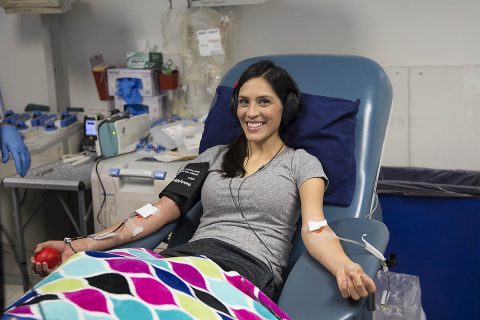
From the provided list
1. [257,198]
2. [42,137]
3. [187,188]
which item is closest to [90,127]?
[42,137]

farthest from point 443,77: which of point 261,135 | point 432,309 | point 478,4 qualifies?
point 261,135

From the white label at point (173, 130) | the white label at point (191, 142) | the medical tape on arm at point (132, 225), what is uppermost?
the white label at point (173, 130)

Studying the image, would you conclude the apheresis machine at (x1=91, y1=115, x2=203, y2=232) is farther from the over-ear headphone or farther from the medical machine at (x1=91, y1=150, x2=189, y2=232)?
the over-ear headphone

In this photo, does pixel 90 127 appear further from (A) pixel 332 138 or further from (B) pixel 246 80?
(A) pixel 332 138

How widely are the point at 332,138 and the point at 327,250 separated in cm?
48

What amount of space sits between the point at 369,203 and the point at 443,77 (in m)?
1.12

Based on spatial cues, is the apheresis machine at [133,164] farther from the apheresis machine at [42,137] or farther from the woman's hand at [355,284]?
the woman's hand at [355,284]

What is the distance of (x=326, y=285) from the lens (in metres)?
1.42

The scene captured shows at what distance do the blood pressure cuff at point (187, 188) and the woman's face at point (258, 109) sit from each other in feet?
0.74

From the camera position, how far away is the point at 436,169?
262 centimetres

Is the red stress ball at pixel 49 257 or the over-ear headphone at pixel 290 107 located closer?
the red stress ball at pixel 49 257

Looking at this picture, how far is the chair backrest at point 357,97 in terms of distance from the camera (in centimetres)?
184

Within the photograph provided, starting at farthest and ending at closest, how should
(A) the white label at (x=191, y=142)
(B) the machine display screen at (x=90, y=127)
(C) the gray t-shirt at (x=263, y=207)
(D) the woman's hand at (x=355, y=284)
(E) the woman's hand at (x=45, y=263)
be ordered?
(B) the machine display screen at (x=90, y=127)
(A) the white label at (x=191, y=142)
(C) the gray t-shirt at (x=263, y=207)
(E) the woman's hand at (x=45, y=263)
(D) the woman's hand at (x=355, y=284)

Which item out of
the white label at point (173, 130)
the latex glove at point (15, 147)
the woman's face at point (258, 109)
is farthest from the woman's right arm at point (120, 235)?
the white label at point (173, 130)
